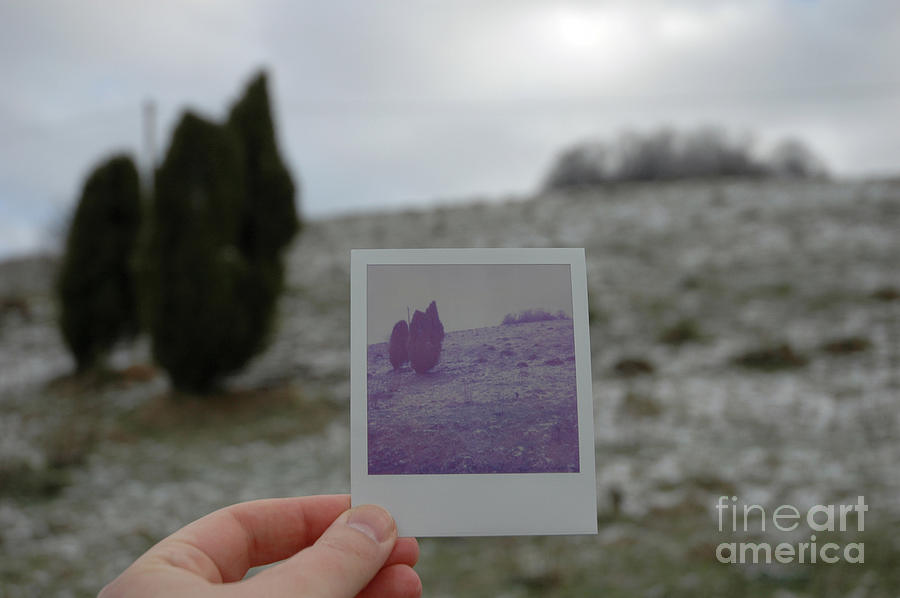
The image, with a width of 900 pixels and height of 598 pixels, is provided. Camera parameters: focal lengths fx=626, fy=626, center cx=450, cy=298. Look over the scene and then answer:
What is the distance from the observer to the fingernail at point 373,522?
1.14 meters

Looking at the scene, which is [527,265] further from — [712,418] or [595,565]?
[712,418]

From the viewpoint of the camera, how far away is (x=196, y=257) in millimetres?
7246

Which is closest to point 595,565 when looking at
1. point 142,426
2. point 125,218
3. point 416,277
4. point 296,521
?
point 296,521

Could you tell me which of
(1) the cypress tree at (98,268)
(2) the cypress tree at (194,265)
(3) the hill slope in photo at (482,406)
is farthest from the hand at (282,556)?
(1) the cypress tree at (98,268)

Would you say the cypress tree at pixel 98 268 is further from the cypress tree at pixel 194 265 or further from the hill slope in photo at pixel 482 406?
the hill slope in photo at pixel 482 406

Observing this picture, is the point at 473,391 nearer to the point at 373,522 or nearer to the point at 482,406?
the point at 482,406

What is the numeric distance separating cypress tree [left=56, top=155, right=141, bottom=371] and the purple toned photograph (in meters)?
9.43

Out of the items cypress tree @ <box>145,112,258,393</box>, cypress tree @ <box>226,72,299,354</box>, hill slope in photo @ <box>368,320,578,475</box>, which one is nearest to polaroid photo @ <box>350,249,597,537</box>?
hill slope in photo @ <box>368,320,578,475</box>

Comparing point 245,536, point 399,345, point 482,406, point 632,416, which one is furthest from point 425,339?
point 632,416

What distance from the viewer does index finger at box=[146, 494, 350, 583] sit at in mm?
1137

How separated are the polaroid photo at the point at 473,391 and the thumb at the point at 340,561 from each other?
41 millimetres

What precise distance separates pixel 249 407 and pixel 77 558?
10.7 feet

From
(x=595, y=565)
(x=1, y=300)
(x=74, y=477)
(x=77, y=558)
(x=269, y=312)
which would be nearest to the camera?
(x=595, y=565)

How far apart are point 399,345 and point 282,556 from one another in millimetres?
555
